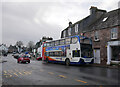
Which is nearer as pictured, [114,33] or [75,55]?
[75,55]

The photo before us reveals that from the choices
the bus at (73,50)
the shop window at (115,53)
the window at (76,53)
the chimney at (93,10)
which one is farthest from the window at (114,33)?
the chimney at (93,10)

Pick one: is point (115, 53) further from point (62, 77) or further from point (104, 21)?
point (62, 77)

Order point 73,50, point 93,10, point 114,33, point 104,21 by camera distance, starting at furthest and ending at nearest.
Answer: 1. point 93,10
2. point 104,21
3. point 114,33
4. point 73,50

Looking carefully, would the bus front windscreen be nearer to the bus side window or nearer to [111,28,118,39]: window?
the bus side window

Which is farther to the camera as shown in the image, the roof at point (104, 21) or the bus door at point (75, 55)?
the roof at point (104, 21)

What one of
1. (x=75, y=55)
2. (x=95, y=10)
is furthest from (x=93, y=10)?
(x=75, y=55)

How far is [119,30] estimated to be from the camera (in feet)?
62.7

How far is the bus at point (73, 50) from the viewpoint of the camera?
58.1 feet

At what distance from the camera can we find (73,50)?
1861cm

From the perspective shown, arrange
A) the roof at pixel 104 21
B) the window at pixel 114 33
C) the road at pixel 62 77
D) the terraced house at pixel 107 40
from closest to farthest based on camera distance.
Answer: the road at pixel 62 77
the terraced house at pixel 107 40
the window at pixel 114 33
the roof at pixel 104 21

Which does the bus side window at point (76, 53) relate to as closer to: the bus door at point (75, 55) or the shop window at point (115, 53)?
the bus door at point (75, 55)

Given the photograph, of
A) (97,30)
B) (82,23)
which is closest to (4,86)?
(97,30)

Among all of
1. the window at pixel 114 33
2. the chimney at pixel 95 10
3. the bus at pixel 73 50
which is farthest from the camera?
the chimney at pixel 95 10

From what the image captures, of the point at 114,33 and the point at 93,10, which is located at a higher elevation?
the point at 93,10
